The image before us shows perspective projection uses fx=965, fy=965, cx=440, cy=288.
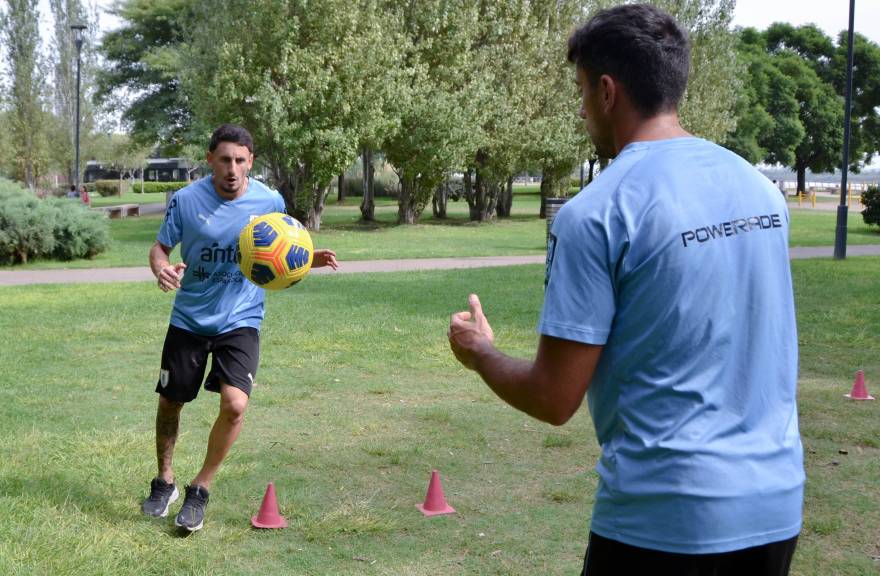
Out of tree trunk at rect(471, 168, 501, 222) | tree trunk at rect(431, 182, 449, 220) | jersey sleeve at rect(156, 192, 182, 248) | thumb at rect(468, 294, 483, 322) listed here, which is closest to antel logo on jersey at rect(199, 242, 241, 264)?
jersey sleeve at rect(156, 192, 182, 248)

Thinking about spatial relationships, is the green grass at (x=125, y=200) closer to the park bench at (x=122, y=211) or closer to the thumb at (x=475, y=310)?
the park bench at (x=122, y=211)

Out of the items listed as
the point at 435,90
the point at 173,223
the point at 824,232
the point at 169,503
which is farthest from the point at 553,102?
the point at 169,503

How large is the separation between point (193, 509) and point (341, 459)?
61.5 inches

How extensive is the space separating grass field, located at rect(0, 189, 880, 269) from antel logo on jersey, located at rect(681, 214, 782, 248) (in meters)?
18.7

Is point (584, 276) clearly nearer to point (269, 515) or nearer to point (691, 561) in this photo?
point (691, 561)

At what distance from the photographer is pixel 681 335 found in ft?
7.01

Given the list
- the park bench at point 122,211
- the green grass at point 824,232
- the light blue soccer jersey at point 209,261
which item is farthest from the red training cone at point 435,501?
the park bench at point 122,211

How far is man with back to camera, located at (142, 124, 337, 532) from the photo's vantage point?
5285mm

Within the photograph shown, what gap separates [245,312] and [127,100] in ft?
167

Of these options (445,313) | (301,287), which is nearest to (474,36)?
(301,287)

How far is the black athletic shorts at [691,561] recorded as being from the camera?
2133mm

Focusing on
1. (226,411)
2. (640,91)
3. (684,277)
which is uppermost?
(640,91)

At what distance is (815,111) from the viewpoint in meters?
75.4

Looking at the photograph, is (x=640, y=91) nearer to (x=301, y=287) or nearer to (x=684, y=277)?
(x=684, y=277)
